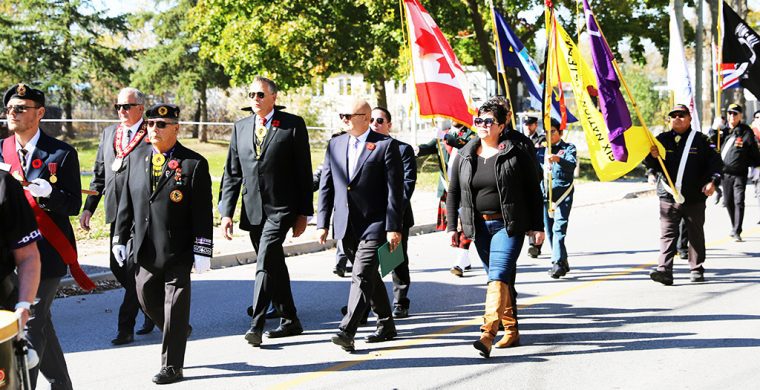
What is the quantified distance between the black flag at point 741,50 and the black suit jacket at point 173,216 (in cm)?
1063

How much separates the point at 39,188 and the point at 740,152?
436 inches

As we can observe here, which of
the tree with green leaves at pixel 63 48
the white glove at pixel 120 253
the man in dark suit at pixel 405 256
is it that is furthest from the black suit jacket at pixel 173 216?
the tree with green leaves at pixel 63 48

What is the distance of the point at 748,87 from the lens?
14656 millimetres

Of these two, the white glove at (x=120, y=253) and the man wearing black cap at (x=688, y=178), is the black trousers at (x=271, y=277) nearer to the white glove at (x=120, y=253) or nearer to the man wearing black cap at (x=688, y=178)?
the white glove at (x=120, y=253)

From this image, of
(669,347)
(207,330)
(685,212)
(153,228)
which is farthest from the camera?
(685,212)

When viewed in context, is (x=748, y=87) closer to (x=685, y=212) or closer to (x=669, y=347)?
(x=685, y=212)

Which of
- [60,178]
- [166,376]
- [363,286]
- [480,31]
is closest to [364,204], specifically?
[363,286]

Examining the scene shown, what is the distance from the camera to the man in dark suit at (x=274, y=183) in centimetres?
766

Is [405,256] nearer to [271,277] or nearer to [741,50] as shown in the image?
[271,277]

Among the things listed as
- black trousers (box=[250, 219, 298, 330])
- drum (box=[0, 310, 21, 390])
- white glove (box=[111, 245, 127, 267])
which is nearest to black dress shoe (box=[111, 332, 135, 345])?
black trousers (box=[250, 219, 298, 330])

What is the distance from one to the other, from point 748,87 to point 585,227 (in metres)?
3.30

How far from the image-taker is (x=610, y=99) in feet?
33.7

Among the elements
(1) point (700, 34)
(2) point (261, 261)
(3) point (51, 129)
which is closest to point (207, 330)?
(2) point (261, 261)

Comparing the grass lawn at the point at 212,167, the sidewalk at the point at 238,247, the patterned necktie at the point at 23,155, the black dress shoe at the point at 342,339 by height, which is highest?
the patterned necktie at the point at 23,155
